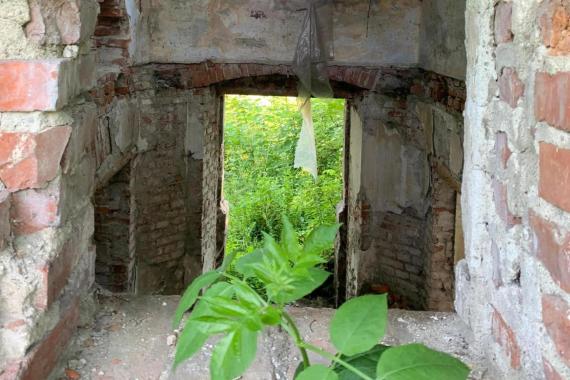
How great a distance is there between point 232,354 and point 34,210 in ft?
2.64

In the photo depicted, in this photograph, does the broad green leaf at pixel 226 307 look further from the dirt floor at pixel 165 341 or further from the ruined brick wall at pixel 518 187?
the dirt floor at pixel 165 341

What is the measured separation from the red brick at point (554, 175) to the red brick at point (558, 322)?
7.4 inches

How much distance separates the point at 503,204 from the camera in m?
1.79

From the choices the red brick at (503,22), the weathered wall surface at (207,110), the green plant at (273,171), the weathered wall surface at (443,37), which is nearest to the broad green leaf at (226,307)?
the red brick at (503,22)

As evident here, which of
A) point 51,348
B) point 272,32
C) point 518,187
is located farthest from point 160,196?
point 518,187

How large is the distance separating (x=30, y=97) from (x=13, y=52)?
4.7 inches

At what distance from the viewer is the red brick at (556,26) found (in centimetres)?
126

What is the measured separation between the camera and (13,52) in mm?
1747

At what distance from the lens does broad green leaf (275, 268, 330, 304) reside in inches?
57.7

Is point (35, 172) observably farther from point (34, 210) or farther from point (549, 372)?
point (549, 372)

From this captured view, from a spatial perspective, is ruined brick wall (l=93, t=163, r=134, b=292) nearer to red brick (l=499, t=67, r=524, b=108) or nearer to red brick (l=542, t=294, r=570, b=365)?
red brick (l=499, t=67, r=524, b=108)

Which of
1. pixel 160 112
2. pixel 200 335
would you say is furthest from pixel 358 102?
pixel 200 335

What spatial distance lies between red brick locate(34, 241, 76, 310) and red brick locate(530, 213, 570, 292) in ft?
3.87

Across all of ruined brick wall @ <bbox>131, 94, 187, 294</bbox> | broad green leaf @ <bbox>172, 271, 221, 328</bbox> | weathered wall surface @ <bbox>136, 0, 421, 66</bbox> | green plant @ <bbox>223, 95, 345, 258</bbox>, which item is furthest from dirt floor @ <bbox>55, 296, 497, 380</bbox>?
green plant @ <bbox>223, 95, 345, 258</bbox>
